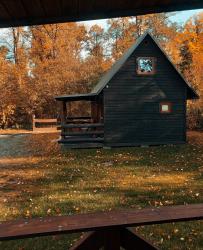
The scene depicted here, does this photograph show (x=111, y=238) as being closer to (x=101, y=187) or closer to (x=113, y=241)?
(x=113, y=241)

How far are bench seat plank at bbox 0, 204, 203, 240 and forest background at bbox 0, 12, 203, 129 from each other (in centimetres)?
2516

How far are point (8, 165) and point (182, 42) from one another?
30304mm

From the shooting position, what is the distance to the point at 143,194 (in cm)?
837

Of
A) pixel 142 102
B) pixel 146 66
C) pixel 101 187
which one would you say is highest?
pixel 146 66

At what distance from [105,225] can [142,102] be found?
16406 millimetres

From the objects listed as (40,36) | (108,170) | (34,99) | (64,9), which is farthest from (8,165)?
(40,36)

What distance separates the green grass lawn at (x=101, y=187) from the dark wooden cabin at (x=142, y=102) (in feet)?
12.3

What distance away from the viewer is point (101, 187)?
9.17m

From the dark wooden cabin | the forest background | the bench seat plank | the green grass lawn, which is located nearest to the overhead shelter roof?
the bench seat plank

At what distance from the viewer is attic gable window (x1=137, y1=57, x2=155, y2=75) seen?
741 inches

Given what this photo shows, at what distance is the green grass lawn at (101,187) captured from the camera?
5840mm

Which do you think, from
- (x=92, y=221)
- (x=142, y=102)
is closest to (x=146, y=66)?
(x=142, y=102)

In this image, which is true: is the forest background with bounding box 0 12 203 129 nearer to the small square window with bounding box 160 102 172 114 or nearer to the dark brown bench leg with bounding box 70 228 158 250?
the small square window with bounding box 160 102 172 114

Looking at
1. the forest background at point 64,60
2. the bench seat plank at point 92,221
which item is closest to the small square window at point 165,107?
the forest background at point 64,60
